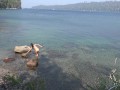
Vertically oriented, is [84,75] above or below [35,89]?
below

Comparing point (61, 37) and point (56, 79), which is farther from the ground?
point (56, 79)

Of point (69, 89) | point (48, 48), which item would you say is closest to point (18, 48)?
point (48, 48)

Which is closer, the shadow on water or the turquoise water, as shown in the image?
the shadow on water

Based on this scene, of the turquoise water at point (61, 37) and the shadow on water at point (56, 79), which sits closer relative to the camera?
the shadow on water at point (56, 79)

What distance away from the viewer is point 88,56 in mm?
32531

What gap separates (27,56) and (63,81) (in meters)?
9.45

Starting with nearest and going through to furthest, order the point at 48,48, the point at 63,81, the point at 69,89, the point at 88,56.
Result: 1. the point at 69,89
2. the point at 63,81
3. the point at 88,56
4. the point at 48,48

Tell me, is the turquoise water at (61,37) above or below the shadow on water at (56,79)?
below

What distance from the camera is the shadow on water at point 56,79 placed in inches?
834

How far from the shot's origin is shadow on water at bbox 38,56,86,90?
21.2 metres

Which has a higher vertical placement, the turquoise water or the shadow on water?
the shadow on water

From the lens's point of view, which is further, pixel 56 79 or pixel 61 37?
pixel 61 37

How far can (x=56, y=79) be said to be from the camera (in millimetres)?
22922

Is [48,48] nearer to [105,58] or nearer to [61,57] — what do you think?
[61,57]
